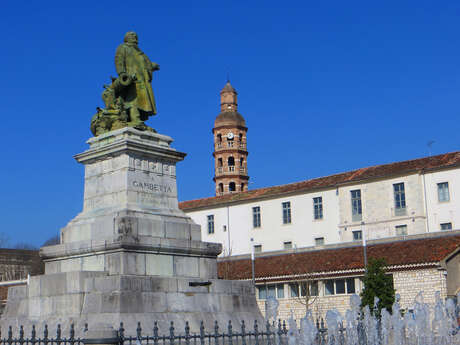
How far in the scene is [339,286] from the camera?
120 feet

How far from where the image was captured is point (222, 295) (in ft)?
51.2

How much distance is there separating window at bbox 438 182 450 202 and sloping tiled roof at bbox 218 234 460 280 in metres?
9.71

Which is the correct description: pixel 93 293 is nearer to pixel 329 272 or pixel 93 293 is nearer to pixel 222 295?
pixel 222 295

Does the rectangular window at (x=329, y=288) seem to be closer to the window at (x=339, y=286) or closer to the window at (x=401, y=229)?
the window at (x=339, y=286)

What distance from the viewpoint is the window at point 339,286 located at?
3600cm

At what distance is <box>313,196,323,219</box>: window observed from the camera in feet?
173

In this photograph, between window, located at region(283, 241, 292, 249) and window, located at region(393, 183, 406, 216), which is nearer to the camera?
window, located at region(393, 183, 406, 216)

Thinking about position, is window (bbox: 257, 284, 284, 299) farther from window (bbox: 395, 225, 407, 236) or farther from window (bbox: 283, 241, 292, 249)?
window (bbox: 283, 241, 292, 249)

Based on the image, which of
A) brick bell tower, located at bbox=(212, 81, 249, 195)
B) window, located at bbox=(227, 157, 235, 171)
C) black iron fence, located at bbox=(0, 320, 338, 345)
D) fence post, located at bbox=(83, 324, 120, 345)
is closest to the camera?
fence post, located at bbox=(83, 324, 120, 345)

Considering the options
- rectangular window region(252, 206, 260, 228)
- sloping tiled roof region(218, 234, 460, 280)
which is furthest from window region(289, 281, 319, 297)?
rectangular window region(252, 206, 260, 228)

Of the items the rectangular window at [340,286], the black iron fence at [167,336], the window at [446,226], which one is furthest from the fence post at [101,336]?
the window at [446,226]

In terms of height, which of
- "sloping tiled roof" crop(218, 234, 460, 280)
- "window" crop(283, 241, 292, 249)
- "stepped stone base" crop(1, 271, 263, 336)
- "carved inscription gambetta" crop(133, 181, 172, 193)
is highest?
"window" crop(283, 241, 292, 249)

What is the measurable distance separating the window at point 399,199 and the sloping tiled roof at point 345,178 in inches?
41.0

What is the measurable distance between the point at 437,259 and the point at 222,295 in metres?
20.5
